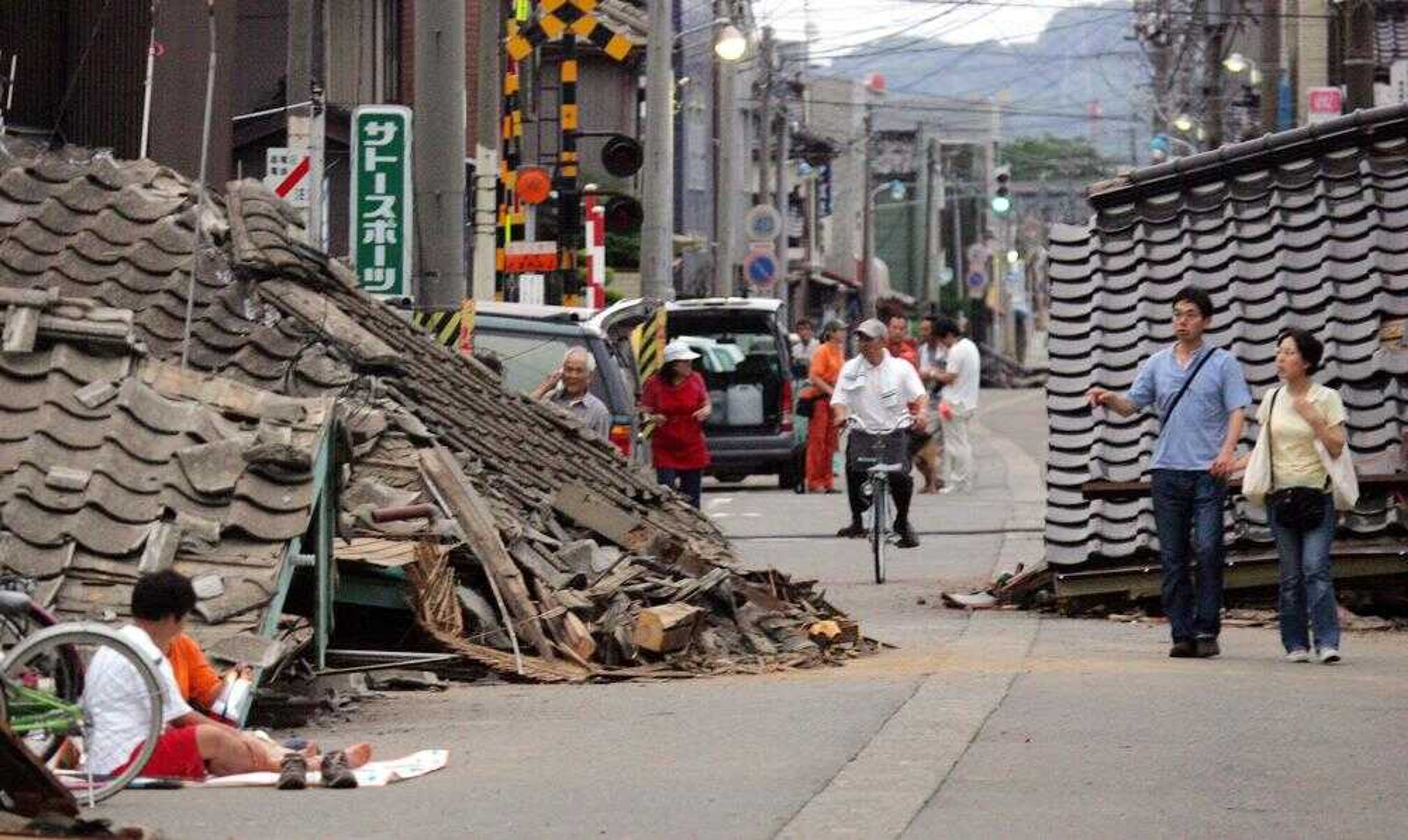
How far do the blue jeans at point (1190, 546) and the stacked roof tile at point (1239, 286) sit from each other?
1.85 meters

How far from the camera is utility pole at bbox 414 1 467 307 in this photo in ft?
63.5

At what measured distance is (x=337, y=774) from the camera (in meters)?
9.54

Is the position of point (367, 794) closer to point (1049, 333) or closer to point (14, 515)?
point (14, 515)

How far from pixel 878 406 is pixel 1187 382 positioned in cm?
671

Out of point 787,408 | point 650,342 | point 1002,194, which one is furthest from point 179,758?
point 1002,194

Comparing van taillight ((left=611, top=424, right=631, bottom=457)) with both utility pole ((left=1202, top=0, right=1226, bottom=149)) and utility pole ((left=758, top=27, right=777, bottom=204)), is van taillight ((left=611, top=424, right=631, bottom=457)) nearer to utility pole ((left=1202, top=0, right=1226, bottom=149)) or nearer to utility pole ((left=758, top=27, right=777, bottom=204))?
utility pole ((left=758, top=27, right=777, bottom=204))

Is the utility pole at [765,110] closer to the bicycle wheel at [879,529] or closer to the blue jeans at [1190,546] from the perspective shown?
the bicycle wheel at [879,529]

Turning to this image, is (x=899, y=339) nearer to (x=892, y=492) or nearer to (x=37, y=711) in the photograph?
(x=892, y=492)

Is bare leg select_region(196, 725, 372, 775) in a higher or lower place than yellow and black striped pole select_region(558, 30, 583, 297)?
lower

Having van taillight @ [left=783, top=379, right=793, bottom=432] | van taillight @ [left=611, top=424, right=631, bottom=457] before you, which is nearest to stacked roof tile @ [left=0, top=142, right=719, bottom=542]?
van taillight @ [left=611, top=424, right=631, bottom=457]

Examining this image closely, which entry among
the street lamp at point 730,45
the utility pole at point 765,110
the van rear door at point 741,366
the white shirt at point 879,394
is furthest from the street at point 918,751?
the utility pole at point 765,110

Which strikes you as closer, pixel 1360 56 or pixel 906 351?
pixel 906 351

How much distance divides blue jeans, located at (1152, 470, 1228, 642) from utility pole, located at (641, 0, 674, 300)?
62.2 feet

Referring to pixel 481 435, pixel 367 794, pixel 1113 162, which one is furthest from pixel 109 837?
pixel 1113 162
